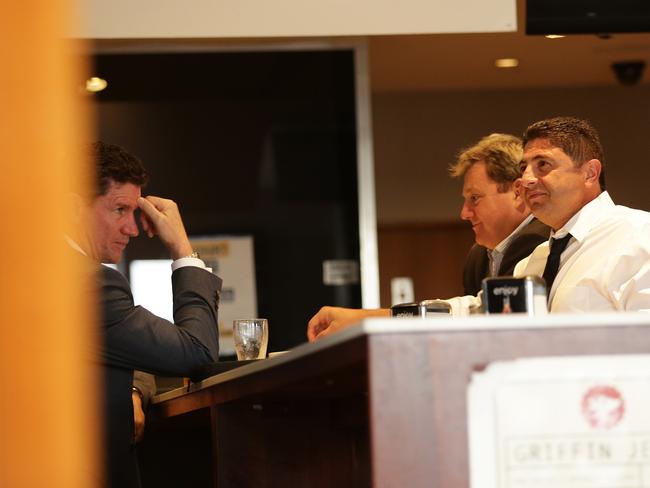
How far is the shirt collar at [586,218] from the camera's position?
2.65m

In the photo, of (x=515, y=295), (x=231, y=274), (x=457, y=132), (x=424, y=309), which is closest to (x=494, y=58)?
(x=457, y=132)

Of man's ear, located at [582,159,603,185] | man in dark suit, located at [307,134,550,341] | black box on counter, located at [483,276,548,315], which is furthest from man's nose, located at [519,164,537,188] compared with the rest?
black box on counter, located at [483,276,548,315]

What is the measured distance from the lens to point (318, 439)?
2473mm

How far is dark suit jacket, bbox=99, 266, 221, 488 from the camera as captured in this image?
2596mm

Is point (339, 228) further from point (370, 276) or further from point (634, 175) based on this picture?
point (634, 175)

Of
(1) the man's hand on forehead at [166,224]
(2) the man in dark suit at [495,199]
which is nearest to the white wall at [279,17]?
(2) the man in dark suit at [495,199]

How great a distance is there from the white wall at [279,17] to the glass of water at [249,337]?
2059 millimetres

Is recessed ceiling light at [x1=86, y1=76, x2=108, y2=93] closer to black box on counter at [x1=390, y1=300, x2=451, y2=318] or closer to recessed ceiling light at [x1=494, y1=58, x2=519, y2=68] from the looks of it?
recessed ceiling light at [x1=494, y1=58, x2=519, y2=68]

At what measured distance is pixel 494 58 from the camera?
224 inches

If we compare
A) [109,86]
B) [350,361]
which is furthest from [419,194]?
[350,361]

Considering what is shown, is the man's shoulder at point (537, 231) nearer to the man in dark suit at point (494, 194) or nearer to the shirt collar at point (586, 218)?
the man in dark suit at point (494, 194)

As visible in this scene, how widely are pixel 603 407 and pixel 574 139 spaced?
1538 mm

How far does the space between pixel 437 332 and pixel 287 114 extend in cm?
385

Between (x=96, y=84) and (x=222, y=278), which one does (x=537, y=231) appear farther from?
(x=96, y=84)
